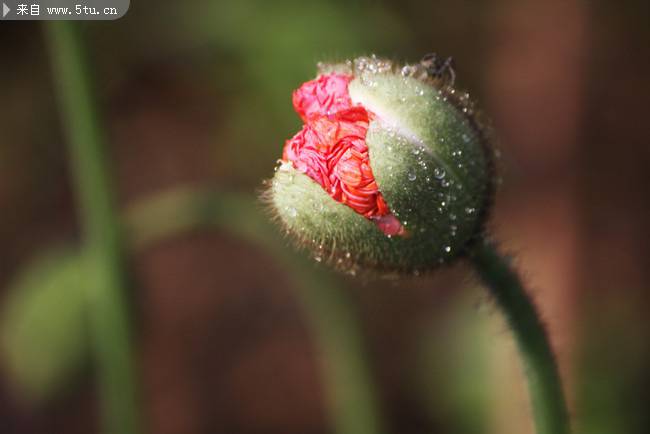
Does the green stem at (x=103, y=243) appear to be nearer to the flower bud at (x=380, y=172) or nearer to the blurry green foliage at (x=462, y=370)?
the flower bud at (x=380, y=172)

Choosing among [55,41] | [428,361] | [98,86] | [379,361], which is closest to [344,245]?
[98,86]

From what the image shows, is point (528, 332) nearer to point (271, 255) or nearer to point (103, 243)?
point (103, 243)

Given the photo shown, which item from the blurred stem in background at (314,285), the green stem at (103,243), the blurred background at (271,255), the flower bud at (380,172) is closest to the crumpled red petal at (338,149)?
the flower bud at (380,172)

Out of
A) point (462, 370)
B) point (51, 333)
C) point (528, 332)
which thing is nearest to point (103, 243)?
point (51, 333)

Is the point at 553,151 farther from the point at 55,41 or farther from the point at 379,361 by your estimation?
the point at 55,41

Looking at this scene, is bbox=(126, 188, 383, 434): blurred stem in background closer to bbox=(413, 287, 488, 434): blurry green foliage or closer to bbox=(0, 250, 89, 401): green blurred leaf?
bbox=(0, 250, 89, 401): green blurred leaf

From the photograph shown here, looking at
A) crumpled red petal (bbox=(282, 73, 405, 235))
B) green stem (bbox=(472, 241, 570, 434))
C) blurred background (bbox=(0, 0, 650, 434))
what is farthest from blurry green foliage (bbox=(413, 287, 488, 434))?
crumpled red petal (bbox=(282, 73, 405, 235))
